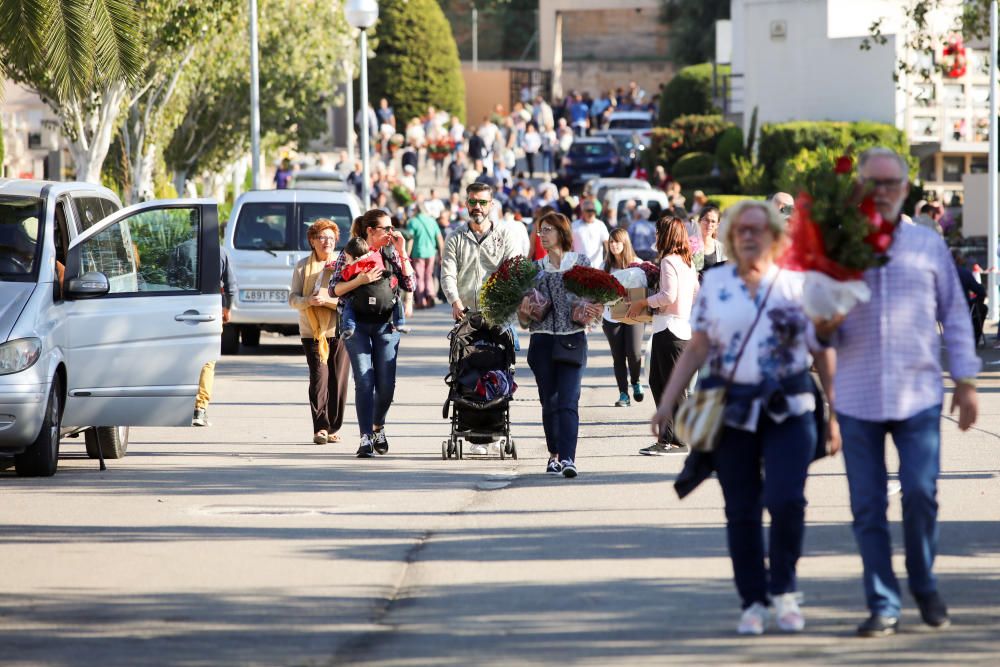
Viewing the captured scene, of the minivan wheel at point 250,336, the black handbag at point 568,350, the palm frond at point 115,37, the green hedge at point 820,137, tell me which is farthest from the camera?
the green hedge at point 820,137

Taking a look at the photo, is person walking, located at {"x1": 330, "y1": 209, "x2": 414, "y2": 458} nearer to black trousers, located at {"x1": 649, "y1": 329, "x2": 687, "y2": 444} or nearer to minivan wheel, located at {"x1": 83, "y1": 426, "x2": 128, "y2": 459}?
minivan wheel, located at {"x1": 83, "y1": 426, "x2": 128, "y2": 459}

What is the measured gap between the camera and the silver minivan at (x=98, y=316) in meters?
11.4

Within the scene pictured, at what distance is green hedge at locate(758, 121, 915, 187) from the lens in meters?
38.9

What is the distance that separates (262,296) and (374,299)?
30.0 feet

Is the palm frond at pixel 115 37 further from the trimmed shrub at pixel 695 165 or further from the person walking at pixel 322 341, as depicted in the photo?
the trimmed shrub at pixel 695 165

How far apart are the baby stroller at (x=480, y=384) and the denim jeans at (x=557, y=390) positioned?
43.1 inches

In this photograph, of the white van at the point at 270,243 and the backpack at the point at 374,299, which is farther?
the white van at the point at 270,243

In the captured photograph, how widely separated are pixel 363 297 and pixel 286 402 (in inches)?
162

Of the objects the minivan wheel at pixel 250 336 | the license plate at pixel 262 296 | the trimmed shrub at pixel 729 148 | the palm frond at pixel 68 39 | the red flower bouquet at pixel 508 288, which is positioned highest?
the palm frond at pixel 68 39

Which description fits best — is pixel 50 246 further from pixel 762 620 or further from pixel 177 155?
pixel 177 155

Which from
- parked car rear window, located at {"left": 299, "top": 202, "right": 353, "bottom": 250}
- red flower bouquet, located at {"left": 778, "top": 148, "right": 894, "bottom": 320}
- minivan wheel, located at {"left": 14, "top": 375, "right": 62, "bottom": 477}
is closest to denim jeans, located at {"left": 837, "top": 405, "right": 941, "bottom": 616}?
red flower bouquet, located at {"left": 778, "top": 148, "right": 894, "bottom": 320}

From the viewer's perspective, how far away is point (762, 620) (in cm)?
706

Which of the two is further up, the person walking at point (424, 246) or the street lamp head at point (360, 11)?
the street lamp head at point (360, 11)

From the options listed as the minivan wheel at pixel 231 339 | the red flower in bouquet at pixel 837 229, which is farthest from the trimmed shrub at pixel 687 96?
the red flower in bouquet at pixel 837 229
